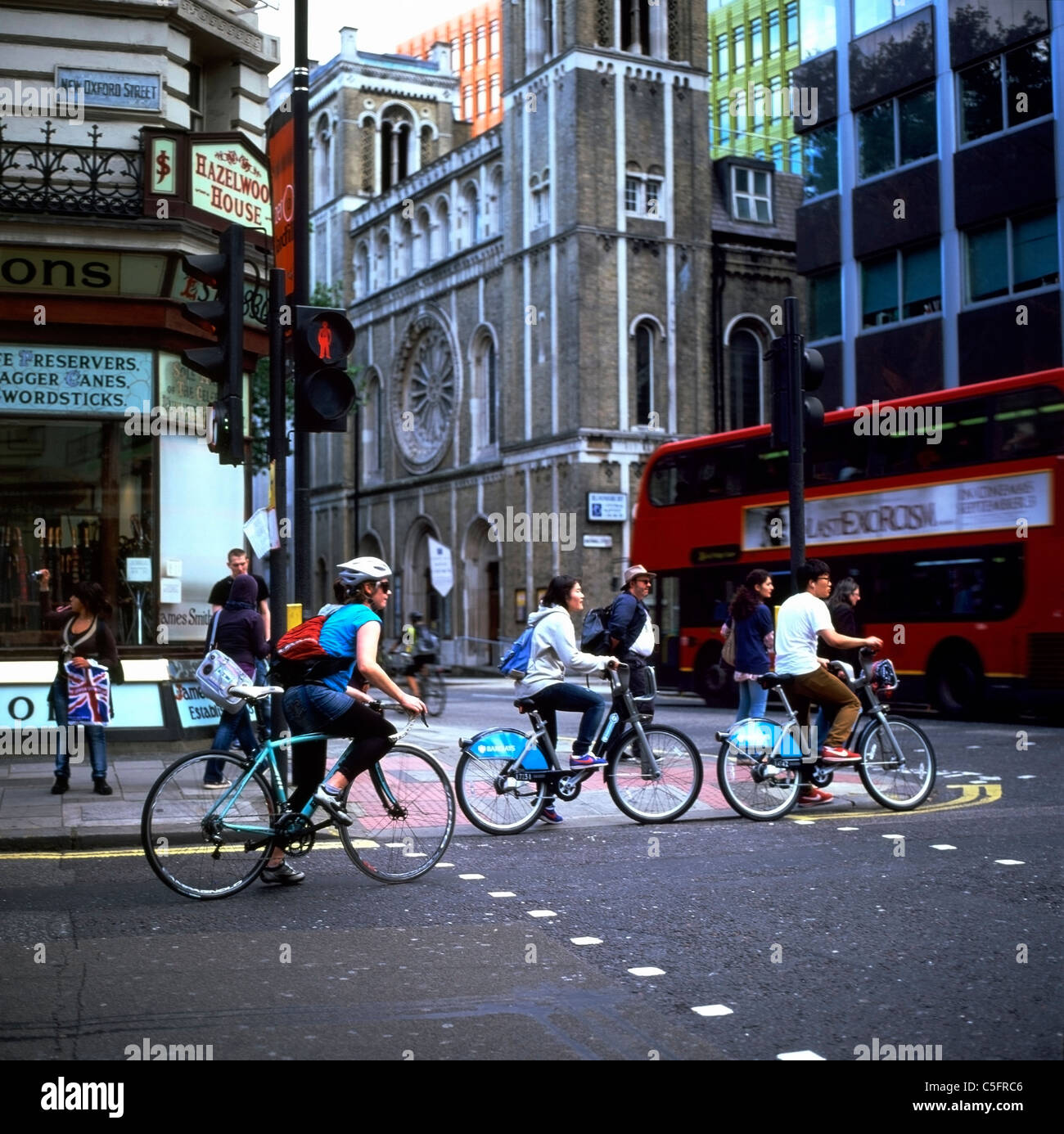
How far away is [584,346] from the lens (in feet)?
139

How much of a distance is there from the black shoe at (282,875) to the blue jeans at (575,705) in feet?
8.48

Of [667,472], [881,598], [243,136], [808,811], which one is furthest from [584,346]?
[808,811]

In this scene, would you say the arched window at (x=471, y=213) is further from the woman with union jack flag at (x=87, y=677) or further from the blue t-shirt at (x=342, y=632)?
the blue t-shirt at (x=342, y=632)

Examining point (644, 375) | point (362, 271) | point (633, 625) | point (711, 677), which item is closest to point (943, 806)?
point (633, 625)

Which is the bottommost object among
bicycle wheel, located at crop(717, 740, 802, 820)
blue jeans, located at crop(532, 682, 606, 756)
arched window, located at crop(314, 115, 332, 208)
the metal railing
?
bicycle wheel, located at crop(717, 740, 802, 820)

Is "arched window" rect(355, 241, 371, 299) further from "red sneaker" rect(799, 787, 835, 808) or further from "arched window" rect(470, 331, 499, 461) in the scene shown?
"red sneaker" rect(799, 787, 835, 808)

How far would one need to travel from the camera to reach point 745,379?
46.3m

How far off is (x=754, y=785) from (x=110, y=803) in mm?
4666

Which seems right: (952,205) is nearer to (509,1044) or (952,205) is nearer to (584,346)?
(584,346)

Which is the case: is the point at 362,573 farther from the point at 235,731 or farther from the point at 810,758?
the point at 810,758

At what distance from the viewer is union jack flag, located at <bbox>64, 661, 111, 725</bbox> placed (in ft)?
38.5

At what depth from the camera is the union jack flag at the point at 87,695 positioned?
11.7 m

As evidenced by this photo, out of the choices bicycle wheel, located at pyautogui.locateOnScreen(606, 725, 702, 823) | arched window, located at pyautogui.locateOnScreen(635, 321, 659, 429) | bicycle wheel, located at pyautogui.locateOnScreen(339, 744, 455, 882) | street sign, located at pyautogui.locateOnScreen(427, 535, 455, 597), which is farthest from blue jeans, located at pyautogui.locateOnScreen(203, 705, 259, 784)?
arched window, located at pyautogui.locateOnScreen(635, 321, 659, 429)

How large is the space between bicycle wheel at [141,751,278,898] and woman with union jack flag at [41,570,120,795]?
4.08m
